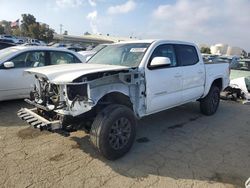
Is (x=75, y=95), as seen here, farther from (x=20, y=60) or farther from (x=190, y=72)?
(x=20, y=60)

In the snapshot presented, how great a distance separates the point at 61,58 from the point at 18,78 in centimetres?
140

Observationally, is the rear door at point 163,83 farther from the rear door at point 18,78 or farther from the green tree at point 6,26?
the green tree at point 6,26

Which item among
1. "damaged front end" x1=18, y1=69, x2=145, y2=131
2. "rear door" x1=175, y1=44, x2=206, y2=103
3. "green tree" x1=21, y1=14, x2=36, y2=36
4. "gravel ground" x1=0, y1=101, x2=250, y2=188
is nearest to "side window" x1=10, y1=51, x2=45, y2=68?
"gravel ground" x1=0, y1=101, x2=250, y2=188

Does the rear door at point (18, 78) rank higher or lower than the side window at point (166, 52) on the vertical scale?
lower

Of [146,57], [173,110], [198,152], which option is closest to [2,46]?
[173,110]

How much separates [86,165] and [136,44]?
2504 millimetres

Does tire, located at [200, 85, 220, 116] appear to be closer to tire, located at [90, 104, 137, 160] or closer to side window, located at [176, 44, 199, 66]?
side window, located at [176, 44, 199, 66]

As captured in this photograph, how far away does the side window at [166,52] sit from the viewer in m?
4.98

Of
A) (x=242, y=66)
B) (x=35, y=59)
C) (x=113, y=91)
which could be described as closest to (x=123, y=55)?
(x=113, y=91)

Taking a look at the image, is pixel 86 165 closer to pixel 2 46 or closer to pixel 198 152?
pixel 198 152

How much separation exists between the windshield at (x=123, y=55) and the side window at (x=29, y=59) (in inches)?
85.6

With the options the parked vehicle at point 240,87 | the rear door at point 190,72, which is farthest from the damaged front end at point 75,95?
the parked vehicle at point 240,87

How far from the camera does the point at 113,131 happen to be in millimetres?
4074

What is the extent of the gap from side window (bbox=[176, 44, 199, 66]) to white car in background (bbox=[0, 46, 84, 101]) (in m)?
3.45
